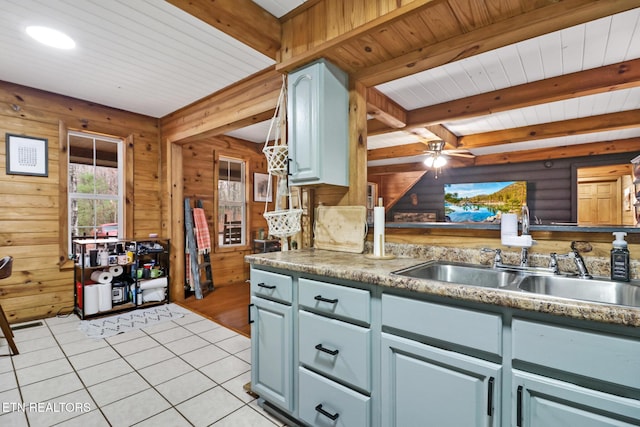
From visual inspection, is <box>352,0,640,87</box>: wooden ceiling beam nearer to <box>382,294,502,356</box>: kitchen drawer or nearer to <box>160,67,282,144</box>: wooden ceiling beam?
<box>160,67,282,144</box>: wooden ceiling beam

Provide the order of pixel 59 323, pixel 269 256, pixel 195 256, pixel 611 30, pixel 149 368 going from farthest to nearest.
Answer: pixel 195 256, pixel 59 323, pixel 149 368, pixel 611 30, pixel 269 256

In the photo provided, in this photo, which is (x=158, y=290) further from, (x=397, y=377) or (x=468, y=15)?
(x=468, y=15)

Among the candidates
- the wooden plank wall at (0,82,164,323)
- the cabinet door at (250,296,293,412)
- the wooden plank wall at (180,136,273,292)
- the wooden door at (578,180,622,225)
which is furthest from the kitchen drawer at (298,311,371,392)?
the wooden door at (578,180,622,225)

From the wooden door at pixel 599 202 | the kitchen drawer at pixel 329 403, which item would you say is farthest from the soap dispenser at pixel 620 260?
the wooden door at pixel 599 202

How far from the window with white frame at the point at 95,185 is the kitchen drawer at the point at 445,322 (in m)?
3.89

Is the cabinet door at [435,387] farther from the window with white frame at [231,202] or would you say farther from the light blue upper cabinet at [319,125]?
the window with white frame at [231,202]

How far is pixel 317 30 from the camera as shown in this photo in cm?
187

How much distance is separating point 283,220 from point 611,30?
247 centimetres

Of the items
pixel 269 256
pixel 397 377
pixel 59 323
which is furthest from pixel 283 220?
pixel 59 323

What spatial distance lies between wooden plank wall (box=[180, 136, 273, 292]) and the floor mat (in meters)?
0.51

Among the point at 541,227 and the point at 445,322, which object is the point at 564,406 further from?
the point at 541,227

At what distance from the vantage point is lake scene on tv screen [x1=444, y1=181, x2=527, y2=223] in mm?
5609

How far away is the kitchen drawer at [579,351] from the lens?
2.64 feet

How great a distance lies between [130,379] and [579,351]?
2.52 meters
